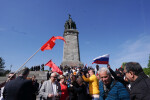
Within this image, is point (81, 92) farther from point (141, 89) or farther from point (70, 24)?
point (70, 24)

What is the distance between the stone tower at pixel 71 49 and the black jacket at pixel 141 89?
20.6 meters

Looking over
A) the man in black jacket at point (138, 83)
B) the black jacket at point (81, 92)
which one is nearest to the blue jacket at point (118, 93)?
the man in black jacket at point (138, 83)

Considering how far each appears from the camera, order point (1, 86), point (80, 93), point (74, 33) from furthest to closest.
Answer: point (74, 33)
point (80, 93)
point (1, 86)

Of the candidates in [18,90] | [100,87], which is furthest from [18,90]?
[100,87]

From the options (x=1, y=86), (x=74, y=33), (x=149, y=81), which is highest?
(x=74, y=33)

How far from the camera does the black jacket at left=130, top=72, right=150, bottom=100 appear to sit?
1.59 m

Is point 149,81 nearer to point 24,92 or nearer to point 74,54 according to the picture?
point 24,92

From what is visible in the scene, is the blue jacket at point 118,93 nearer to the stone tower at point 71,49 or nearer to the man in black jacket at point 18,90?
→ the man in black jacket at point 18,90

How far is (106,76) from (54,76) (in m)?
2.00

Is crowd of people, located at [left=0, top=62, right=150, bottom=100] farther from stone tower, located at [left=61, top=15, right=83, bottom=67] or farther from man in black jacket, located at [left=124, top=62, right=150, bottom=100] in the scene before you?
stone tower, located at [left=61, top=15, right=83, bottom=67]

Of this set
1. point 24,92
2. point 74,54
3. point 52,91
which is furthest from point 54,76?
point 74,54

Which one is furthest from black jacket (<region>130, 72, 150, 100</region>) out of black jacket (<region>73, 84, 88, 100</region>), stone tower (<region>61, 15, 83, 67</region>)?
stone tower (<region>61, 15, 83, 67</region>)

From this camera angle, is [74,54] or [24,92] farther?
[74,54]

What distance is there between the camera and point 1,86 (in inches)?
127
